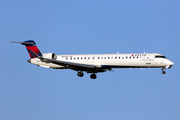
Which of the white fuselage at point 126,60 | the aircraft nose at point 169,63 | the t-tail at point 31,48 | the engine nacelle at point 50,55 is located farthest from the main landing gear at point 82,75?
the aircraft nose at point 169,63

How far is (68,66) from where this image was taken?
4094 cm

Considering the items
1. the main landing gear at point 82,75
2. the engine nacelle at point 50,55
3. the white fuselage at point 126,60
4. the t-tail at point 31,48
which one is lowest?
the main landing gear at point 82,75

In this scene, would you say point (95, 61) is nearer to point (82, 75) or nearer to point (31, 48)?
point (82, 75)

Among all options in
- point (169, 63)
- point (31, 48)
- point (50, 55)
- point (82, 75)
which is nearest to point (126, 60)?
point (169, 63)

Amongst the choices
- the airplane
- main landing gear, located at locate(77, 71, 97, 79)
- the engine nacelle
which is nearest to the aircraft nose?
the airplane

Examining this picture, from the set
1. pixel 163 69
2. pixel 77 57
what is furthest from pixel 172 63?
pixel 77 57

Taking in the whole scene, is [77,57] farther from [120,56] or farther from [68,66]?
[120,56]

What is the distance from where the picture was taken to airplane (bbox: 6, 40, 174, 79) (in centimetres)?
3809

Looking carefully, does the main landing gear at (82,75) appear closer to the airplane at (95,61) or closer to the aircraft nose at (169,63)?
the airplane at (95,61)

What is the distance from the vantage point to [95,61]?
4078 centimetres

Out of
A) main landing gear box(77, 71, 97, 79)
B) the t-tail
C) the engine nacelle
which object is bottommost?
main landing gear box(77, 71, 97, 79)

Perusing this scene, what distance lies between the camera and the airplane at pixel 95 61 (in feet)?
125

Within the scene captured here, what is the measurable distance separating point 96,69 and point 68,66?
373 cm

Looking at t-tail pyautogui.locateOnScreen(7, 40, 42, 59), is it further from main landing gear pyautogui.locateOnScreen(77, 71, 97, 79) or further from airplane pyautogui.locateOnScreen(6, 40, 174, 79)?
→ main landing gear pyautogui.locateOnScreen(77, 71, 97, 79)
